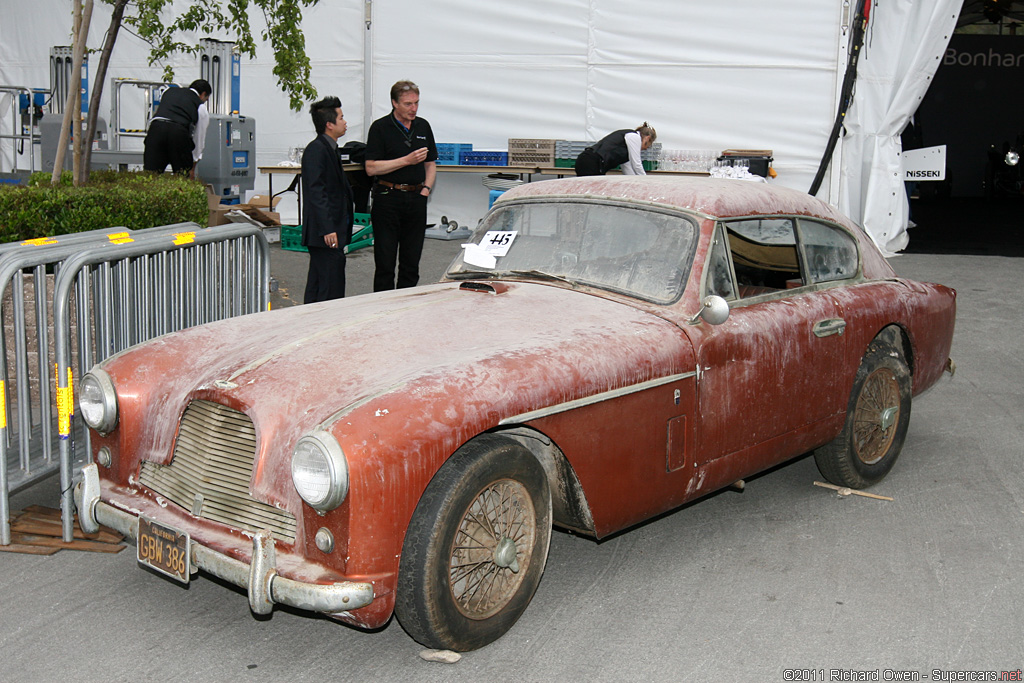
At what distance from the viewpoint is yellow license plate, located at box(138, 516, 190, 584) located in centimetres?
345

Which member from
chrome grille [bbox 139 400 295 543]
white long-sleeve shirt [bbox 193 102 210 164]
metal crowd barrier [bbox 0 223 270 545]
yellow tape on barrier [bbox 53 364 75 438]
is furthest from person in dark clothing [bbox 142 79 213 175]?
chrome grille [bbox 139 400 295 543]

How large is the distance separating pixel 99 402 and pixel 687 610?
237cm

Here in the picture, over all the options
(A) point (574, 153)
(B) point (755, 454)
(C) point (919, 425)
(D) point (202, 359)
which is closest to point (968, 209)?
(A) point (574, 153)

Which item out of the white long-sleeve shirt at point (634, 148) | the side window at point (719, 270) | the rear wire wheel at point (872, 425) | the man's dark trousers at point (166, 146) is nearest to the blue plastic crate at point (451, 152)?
the white long-sleeve shirt at point (634, 148)

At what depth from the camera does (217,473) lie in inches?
140

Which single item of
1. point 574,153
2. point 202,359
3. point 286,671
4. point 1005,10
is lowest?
point 286,671

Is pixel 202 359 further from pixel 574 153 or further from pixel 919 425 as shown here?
pixel 574 153

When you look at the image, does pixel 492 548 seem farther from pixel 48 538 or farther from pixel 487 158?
pixel 487 158

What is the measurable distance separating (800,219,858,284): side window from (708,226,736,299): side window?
69 cm

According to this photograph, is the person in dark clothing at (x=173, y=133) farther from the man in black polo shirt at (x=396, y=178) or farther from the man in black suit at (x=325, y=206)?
the man in black suit at (x=325, y=206)

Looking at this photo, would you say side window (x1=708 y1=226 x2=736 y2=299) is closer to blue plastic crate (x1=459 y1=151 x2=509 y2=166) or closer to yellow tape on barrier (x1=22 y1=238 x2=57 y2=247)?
yellow tape on barrier (x1=22 y1=238 x2=57 y2=247)

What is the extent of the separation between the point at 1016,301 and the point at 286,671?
9.57 m

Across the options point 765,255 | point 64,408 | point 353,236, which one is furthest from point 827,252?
point 353,236

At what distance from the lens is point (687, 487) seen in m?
4.30
